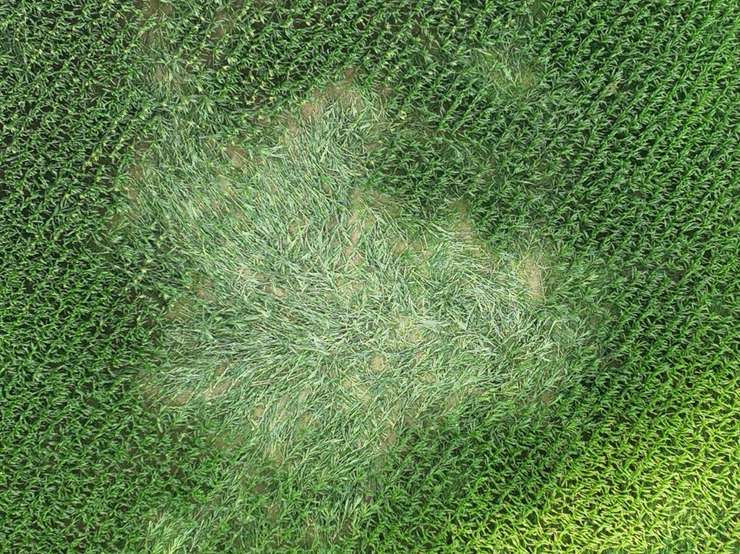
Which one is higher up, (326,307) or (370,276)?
(370,276)

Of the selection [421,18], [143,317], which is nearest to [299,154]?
[421,18]

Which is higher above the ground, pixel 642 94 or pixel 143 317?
pixel 642 94

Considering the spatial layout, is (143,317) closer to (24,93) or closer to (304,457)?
(304,457)
